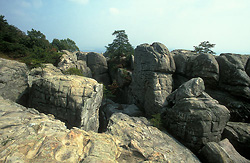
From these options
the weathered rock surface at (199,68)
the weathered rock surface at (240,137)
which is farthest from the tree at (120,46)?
the weathered rock surface at (240,137)

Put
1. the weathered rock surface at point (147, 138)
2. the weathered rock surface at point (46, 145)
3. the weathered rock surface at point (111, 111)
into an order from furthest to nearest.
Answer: the weathered rock surface at point (111, 111), the weathered rock surface at point (147, 138), the weathered rock surface at point (46, 145)

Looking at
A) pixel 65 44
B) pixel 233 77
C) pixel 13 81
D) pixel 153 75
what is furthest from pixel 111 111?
pixel 65 44

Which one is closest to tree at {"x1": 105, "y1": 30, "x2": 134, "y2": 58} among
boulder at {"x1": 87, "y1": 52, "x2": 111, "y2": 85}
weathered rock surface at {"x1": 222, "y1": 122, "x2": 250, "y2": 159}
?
boulder at {"x1": 87, "y1": 52, "x2": 111, "y2": 85}

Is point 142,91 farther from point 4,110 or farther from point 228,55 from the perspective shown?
point 4,110

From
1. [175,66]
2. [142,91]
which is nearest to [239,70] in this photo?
[175,66]

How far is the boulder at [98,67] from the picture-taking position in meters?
34.8

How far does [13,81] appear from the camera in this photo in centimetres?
1299

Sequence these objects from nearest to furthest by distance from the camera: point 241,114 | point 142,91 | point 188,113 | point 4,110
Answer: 1. point 4,110
2. point 188,113
3. point 241,114
4. point 142,91

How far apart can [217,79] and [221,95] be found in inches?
111

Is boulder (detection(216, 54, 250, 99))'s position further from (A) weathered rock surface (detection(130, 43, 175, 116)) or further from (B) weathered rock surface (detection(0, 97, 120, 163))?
(B) weathered rock surface (detection(0, 97, 120, 163))

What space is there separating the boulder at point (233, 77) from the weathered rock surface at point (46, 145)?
72.1 feet

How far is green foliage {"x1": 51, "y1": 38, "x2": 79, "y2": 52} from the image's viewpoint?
5625cm

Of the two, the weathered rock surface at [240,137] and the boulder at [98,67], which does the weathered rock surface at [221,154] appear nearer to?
the weathered rock surface at [240,137]

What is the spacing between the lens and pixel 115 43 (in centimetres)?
3256
